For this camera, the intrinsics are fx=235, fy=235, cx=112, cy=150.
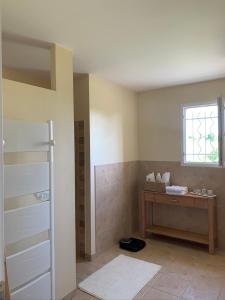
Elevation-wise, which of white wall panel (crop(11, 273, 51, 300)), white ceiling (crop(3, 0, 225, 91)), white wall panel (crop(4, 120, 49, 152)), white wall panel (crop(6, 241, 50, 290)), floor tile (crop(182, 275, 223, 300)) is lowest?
floor tile (crop(182, 275, 223, 300))

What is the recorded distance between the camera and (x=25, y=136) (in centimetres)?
184

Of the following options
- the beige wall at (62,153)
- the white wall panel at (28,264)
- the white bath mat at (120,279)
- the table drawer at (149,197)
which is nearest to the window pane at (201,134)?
the table drawer at (149,197)

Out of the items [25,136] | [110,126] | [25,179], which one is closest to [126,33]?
[25,136]

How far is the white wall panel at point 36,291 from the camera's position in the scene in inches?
70.5

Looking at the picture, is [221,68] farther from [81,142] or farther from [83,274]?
[83,274]

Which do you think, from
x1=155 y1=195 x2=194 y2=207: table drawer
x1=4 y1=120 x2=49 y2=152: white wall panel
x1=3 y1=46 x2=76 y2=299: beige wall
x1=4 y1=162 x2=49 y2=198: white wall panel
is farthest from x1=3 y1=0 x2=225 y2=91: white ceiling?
x1=155 y1=195 x2=194 y2=207: table drawer

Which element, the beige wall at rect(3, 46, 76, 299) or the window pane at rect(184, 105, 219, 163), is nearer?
the beige wall at rect(3, 46, 76, 299)

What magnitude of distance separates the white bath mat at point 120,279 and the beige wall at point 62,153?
0.91 ft

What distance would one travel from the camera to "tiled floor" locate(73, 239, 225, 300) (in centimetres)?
237

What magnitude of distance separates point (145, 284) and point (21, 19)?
109 inches

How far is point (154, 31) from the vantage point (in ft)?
6.46

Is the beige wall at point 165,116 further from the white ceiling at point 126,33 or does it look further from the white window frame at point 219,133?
the white ceiling at point 126,33

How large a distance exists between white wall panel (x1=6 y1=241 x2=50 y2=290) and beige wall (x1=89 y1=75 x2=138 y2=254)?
1230mm

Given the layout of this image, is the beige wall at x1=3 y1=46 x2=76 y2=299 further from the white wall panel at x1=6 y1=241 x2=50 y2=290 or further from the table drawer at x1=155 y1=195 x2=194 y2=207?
the table drawer at x1=155 y1=195 x2=194 y2=207
